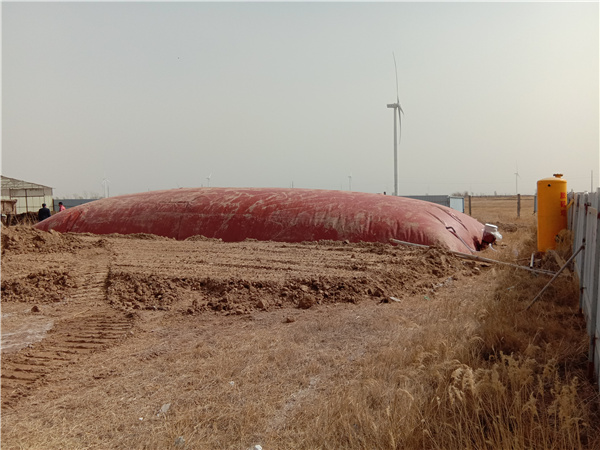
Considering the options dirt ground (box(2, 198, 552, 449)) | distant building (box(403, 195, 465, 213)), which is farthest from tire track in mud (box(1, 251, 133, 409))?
distant building (box(403, 195, 465, 213))

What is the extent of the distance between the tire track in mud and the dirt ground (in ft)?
0.07

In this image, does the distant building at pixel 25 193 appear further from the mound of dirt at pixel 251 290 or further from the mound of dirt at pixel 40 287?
the mound of dirt at pixel 251 290

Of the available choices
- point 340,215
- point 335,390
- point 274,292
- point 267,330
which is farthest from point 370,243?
point 335,390

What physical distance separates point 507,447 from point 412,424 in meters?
0.66

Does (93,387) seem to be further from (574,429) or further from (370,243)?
(370,243)

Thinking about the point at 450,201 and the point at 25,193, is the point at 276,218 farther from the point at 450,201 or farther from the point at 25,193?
the point at 25,193

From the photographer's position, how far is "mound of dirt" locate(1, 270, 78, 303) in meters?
7.43

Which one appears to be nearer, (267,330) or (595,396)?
(595,396)

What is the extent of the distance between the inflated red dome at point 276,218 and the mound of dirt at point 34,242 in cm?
Result: 374

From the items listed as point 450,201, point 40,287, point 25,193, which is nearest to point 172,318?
point 40,287

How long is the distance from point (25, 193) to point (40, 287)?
27.6 metres

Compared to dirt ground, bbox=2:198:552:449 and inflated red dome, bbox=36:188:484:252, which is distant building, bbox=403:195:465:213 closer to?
inflated red dome, bbox=36:188:484:252

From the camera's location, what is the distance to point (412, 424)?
316cm

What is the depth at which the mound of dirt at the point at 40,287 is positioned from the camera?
7430 mm
